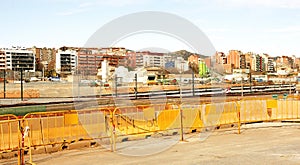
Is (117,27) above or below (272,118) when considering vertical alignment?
above

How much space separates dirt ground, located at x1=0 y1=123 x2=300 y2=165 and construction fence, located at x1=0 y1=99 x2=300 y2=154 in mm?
672

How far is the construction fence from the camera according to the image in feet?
40.5

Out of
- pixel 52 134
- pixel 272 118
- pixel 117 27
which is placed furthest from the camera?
pixel 272 118

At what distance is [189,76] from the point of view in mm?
45219

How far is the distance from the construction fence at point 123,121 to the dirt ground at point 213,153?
67 cm

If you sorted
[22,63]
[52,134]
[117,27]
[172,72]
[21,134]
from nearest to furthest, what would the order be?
1. [21,134]
2. [117,27]
3. [52,134]
4. [172,72]
5. [22,63]

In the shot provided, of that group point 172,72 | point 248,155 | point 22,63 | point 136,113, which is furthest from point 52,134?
point 22,63

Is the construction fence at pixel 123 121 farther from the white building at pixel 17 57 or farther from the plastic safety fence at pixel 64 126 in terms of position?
the white building at pixel 17 57

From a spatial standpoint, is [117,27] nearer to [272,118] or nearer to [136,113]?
[136,113]

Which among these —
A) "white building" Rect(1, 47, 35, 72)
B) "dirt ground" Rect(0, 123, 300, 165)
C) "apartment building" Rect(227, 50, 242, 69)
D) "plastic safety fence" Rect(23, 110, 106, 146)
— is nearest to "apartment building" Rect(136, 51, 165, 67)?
"plastic safety fence" Rect(23, 110, 106, 146)

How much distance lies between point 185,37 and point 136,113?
4219 mm

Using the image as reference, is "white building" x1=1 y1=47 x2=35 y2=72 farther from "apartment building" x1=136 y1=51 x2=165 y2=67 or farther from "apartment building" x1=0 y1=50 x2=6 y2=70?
"apartment building" x1=136 y1=51 x2=165 y2=67

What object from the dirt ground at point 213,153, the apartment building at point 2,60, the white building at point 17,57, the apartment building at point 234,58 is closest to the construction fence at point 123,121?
the dirt ground at point 213,153

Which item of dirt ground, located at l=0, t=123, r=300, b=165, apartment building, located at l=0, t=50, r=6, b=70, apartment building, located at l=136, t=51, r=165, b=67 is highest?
apartment building, located at l=0, t=50, r=6, b=70
